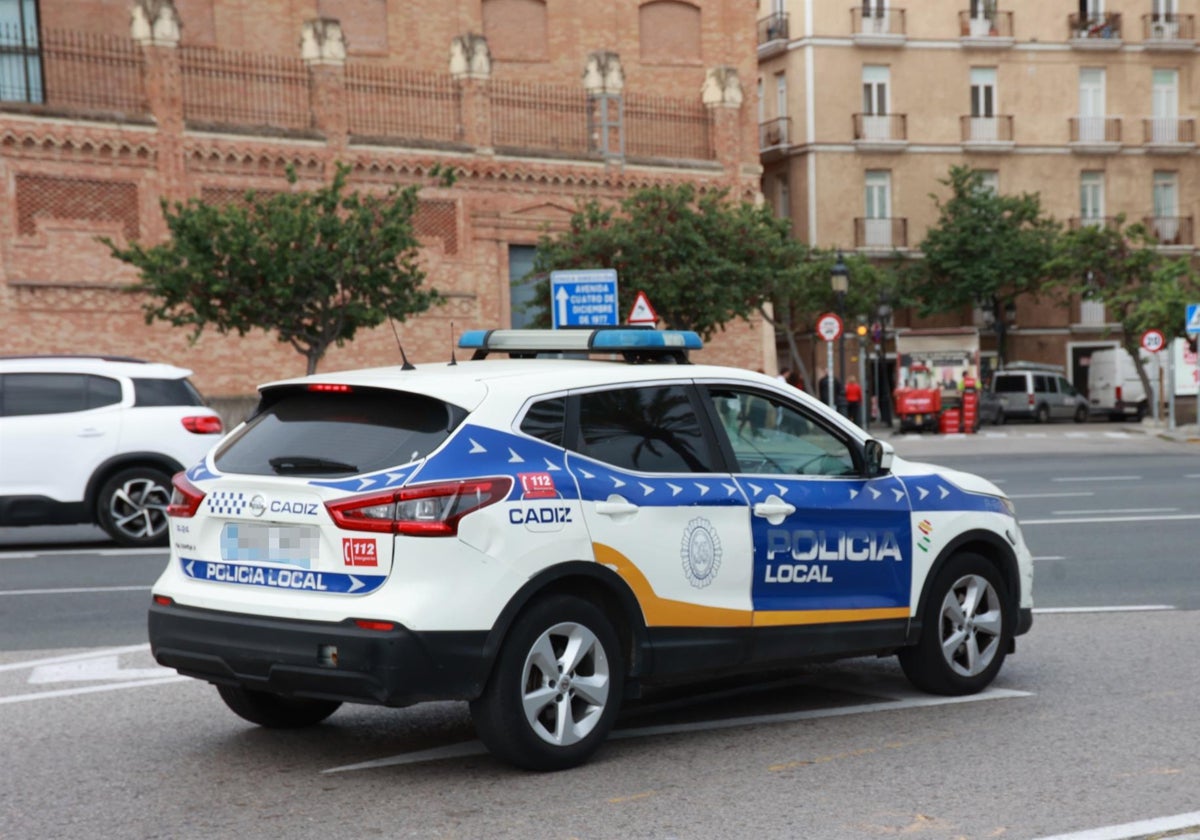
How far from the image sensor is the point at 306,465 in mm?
6242

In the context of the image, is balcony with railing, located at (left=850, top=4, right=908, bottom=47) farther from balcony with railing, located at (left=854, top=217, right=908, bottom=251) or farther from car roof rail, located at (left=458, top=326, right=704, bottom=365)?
car roof rail, located at (left=458, top=326, right=704, bottom=365)

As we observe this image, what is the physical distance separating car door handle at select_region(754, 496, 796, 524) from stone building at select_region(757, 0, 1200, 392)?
5136cm

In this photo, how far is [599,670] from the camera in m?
6.34

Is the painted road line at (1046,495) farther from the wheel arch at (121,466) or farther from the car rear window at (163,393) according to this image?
the wheel arch at (121,466)

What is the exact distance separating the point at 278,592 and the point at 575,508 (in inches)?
46.3

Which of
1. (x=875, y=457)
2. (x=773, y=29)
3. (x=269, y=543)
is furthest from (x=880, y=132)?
(x=269, y=543)

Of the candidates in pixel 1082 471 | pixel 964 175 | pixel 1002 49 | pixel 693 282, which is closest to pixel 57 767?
pixel 1082 471

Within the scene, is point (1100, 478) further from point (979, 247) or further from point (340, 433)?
point (979, 247)

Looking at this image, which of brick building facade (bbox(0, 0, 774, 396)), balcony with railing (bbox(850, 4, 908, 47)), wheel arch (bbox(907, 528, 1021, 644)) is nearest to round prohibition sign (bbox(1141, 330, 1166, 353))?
brick building facade (bbox(0, 0, 774, 396))

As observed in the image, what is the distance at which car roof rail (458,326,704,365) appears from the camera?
7199mm

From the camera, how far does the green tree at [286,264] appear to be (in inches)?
1219

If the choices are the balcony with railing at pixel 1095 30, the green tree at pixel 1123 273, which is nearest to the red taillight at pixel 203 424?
the green tree at pixel 1123 273

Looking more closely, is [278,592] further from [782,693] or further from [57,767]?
[782,693]

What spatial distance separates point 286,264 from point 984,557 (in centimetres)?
2460
